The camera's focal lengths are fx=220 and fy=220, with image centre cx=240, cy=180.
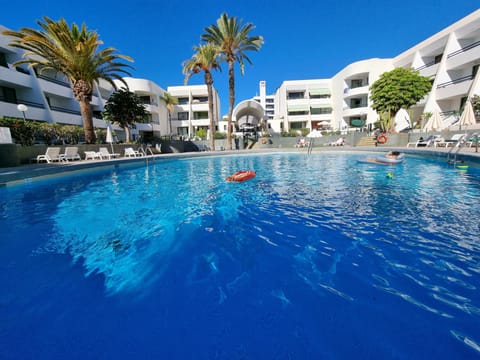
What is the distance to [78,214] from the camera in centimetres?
561

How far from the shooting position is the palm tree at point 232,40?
2181cm

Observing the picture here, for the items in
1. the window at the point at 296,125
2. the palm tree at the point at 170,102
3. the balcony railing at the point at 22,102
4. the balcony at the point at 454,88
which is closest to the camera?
the balcony railing at the point at 22,102

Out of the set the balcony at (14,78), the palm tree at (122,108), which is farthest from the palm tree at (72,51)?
the palm tree at (122,108)

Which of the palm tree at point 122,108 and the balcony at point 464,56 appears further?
the palm tree at point 122,108

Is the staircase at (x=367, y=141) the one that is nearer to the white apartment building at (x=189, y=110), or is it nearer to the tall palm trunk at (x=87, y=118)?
the white apartment building at (x=189, y=110)

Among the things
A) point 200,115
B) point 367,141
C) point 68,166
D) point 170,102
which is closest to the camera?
point 68,166

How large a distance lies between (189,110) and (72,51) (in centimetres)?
2688

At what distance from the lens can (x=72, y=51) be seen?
14547 millimetres

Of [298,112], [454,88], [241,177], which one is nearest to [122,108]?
[241,177]

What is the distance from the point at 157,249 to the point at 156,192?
431cm

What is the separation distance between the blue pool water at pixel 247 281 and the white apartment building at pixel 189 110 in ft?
123

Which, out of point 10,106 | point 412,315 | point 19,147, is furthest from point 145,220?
point 10,106

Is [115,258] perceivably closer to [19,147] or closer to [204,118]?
[19,147]

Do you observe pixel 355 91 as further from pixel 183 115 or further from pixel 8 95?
pixel 8 95
